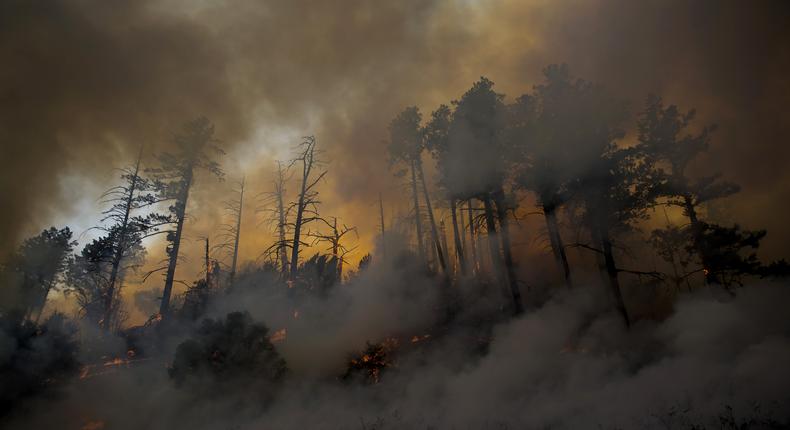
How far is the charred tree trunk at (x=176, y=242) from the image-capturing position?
16094 mm

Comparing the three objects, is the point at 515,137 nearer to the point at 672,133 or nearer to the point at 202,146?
the point at 672,133

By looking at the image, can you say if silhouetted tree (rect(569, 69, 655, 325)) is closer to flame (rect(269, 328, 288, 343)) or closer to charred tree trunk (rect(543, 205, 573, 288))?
charred tree trunk (rect(543, 205, 573, 288))

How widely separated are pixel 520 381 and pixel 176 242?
1682cm

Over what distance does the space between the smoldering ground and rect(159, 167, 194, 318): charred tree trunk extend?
8.25 feet

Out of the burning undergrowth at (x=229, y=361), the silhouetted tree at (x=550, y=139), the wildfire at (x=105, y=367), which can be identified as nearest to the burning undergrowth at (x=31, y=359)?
the wildfire at (x=105, y=367)

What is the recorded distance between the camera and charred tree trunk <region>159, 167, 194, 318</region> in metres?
16.1

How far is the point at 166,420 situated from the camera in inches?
359

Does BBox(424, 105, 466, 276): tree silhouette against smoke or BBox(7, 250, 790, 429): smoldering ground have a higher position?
BBox(424, 105, 466, 276): tree silhouette against smoke

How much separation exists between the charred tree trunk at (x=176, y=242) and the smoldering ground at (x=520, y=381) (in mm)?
2516

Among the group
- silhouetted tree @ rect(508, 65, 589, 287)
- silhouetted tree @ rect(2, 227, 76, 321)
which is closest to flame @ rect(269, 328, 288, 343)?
silhouetted tree @ rect(508, 65, 589, 287)

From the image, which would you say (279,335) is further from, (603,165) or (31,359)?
(603,165)

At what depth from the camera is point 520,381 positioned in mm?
9594

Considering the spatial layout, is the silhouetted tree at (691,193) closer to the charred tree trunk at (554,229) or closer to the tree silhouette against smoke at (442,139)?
the charred tree trunk at (554,229)

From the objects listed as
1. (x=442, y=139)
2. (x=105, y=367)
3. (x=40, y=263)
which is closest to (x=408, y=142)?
(x=442, y=139)
